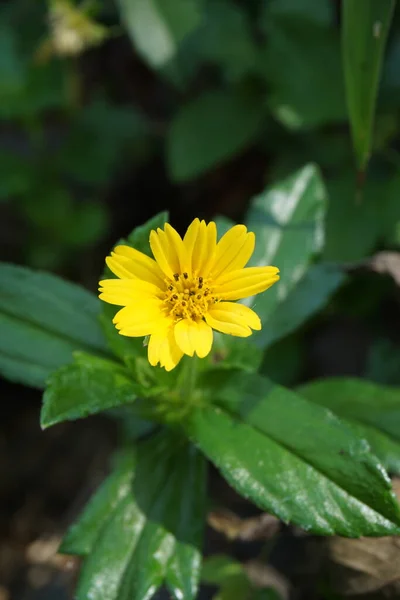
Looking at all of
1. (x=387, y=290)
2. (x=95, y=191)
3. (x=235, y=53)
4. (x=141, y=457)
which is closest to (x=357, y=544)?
(x=141, y=457)

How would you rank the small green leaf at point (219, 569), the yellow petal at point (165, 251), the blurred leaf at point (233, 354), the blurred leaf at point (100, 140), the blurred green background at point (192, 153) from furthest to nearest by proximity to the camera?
the blurred leaf at point (100, 140), the blurred green background at point (192, 153), the small green leaf at point (219, 569), the blurred leaf at point (233, 354), the yellow petal at point (165, 251)

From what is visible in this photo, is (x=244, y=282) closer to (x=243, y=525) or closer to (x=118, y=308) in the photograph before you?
(x=118, y=308)

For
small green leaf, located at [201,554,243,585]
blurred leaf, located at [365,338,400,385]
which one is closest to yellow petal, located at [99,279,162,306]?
small green leaf, located at [201,554,243,585]

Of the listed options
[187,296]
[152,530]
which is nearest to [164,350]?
[187,296]

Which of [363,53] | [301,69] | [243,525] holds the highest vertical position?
[301,69]

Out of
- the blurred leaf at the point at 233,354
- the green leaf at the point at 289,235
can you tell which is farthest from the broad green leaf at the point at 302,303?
the blurred leaf at the point at 233,354

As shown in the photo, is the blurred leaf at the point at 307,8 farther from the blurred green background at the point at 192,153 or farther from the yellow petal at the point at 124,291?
the yellow petal at the point at 124,291

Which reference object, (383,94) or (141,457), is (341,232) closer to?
(383,94)
